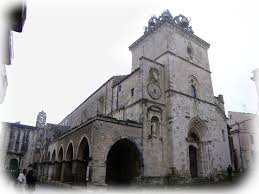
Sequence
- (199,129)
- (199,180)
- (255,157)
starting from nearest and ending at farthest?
(199,180) < (199,129) < (255,157)

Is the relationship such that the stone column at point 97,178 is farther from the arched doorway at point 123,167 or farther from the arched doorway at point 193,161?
the arched doorway at point 193,161

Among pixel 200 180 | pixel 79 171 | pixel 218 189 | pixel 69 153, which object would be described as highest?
pixel 69 153

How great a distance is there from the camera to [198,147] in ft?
70.3

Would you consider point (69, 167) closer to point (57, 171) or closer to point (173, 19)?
point (57, 171)

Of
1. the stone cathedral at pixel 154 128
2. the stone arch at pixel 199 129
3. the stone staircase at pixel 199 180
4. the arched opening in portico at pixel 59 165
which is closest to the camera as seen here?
the stone cathedral at pixel 154 128

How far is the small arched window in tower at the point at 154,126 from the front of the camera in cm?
1829

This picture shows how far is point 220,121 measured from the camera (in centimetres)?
2436

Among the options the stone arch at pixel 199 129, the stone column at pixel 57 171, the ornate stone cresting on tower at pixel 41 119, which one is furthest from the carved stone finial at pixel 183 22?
the ornate stone cresting on tower at pixel 41 119

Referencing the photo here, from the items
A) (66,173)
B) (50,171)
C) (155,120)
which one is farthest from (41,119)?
(155,120)

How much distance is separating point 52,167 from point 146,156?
1190cm

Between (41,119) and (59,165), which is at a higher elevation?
(41,119)

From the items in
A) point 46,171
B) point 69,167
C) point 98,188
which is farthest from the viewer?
point 46,171

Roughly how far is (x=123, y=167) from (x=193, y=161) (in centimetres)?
684

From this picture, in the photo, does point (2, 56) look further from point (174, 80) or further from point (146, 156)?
point (174, 80)
